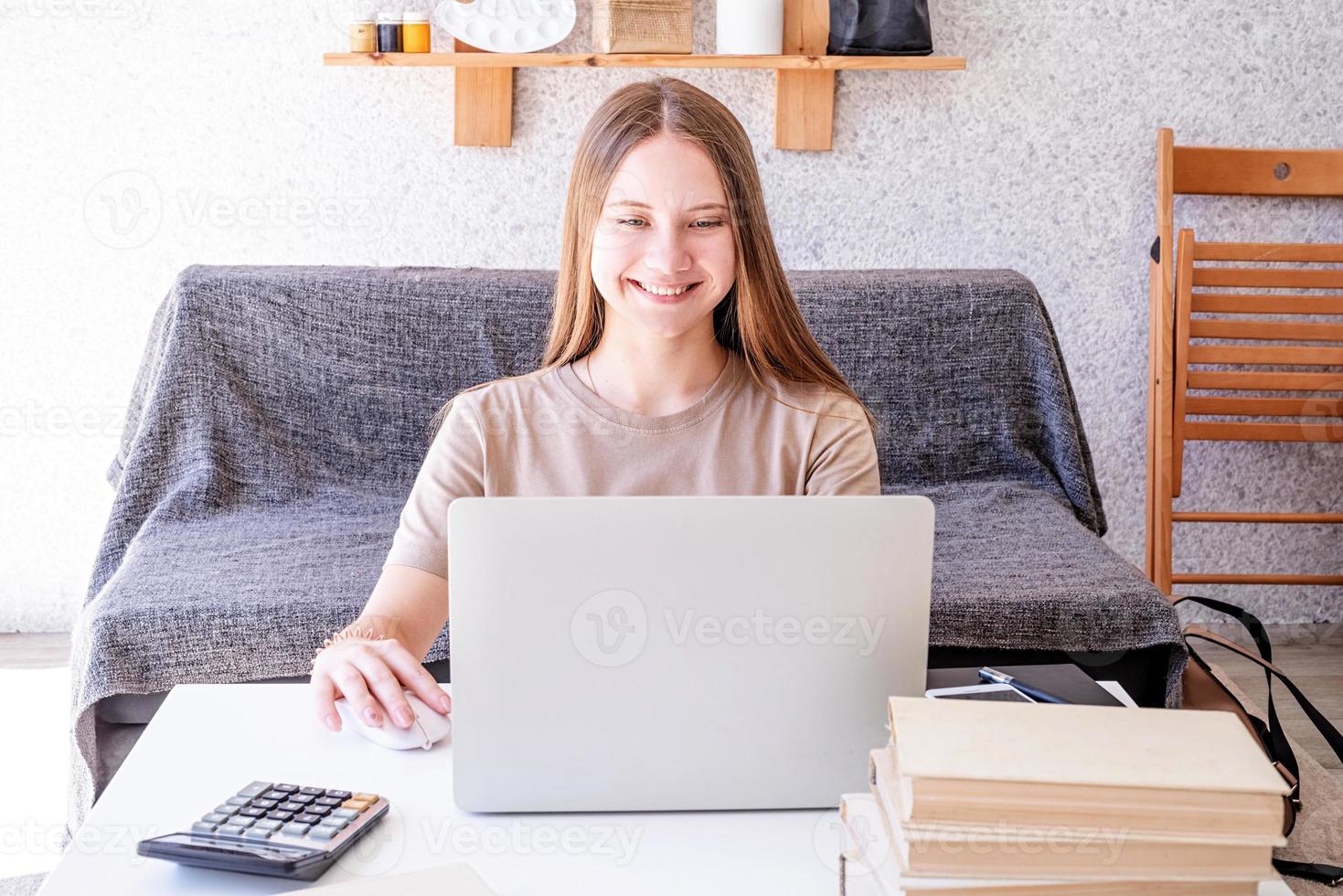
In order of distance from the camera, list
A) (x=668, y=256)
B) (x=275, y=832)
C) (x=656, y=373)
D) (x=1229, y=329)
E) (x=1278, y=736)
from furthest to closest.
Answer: (x=1229, y=329) → (x=656, y=373) → (x=668, y=256) → (x=1278, y=736) → (x=275, y=832)

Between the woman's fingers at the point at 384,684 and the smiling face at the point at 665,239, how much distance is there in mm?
428

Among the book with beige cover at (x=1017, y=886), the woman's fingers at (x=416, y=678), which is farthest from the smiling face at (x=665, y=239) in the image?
the book with beige cover at (x=1017, y=886)

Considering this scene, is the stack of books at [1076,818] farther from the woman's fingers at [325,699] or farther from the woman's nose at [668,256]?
the woman's nose at [668,256]

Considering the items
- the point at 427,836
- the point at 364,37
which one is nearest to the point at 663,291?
the point at 427,836

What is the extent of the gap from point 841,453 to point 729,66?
1.30 meters

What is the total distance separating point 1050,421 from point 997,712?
1637mm

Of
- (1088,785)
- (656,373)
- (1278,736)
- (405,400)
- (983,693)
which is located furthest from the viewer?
(405,400)

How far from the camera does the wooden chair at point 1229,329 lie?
Result: 2.43 meters

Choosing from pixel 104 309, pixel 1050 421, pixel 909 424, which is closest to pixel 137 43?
pixel 104 309

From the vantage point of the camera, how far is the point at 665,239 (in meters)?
1.15

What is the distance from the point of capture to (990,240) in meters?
2.57

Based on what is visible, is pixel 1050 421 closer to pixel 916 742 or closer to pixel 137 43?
pixel 916 742

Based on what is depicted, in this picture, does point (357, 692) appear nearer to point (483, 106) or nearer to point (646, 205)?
point (646, 205)

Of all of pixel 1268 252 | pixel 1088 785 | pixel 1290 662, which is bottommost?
pixel 1290 662
